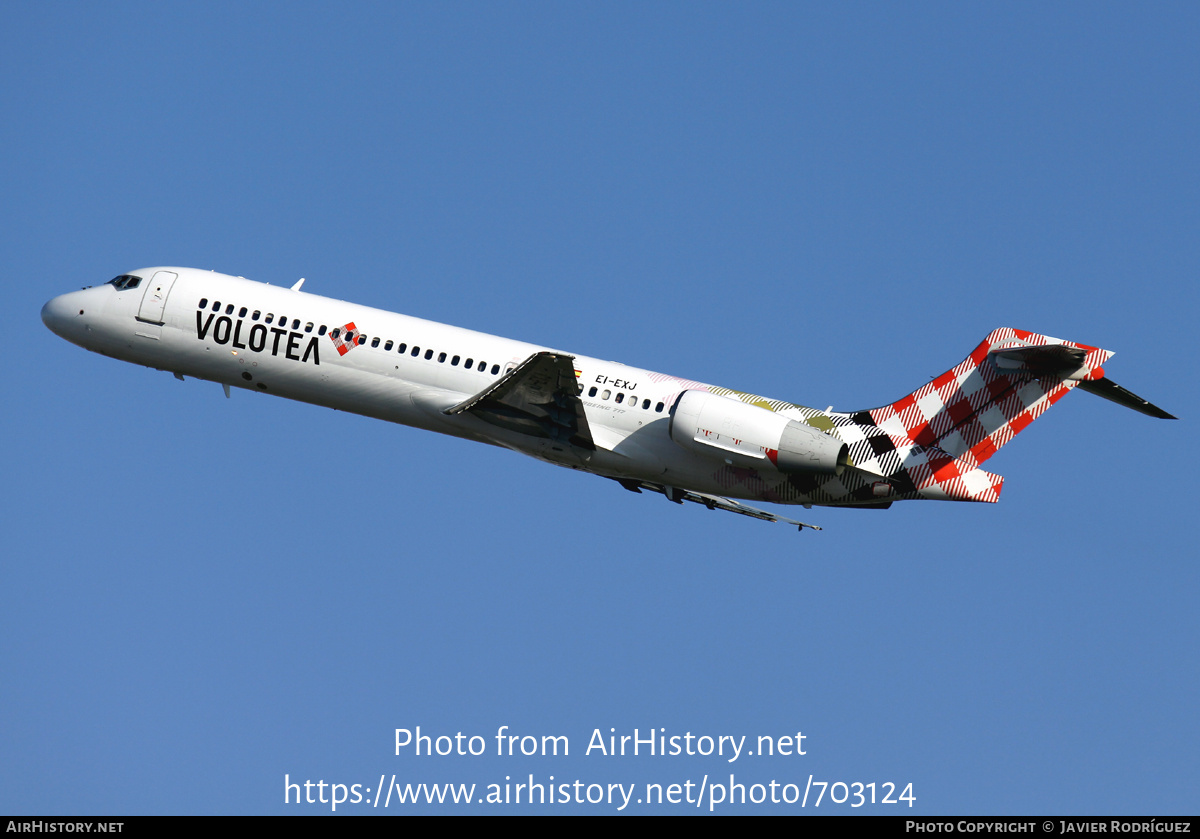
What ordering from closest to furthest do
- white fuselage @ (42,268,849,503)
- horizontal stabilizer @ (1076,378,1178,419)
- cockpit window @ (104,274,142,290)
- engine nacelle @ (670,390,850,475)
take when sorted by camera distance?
1. horizontal stabilizer @ (1076,378,1178,419)
2. engine nacelle @ (670,390,850,475)
3. white fuselage @ (42,268,849,503)
4. cockpit window @ (104,274,142,290)

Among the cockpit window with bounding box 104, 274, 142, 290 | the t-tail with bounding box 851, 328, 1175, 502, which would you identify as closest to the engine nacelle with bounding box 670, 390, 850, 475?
the t-tail with bounding box 851, 328, 1175, 502

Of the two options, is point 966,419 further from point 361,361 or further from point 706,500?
point 361,361

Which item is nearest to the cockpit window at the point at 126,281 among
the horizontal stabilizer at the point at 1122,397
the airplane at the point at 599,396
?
the airplane at the point at 599,396

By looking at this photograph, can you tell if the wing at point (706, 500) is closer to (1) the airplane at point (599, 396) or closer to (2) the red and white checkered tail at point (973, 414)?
(1) the airplane at point (599, 396)

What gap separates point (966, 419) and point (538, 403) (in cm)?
880

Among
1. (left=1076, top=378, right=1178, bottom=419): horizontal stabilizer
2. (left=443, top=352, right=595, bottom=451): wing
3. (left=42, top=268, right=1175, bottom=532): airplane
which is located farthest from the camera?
(left=443, top=352, right=595, bottom=451): wing

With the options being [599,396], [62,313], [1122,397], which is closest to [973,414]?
[1122,397]

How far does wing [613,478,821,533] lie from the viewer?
30.1 metres

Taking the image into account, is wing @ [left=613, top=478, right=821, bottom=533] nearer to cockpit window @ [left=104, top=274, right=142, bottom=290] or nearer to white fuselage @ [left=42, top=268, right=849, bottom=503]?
white fuselage @ [left=42, top=268, right=849, bottom=503]

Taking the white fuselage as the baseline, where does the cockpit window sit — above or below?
above

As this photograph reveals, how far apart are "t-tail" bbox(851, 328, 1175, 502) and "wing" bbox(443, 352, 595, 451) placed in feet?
19.2

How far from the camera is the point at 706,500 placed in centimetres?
3094

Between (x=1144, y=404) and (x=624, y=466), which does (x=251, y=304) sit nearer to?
(x=624, y=466)

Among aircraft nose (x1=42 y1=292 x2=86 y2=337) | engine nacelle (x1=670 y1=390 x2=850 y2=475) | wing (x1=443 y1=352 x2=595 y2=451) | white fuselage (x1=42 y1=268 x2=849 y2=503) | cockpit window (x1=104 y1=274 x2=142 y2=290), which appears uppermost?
cockpit window (x1=104 y1=274 x2=142 y2=290)
